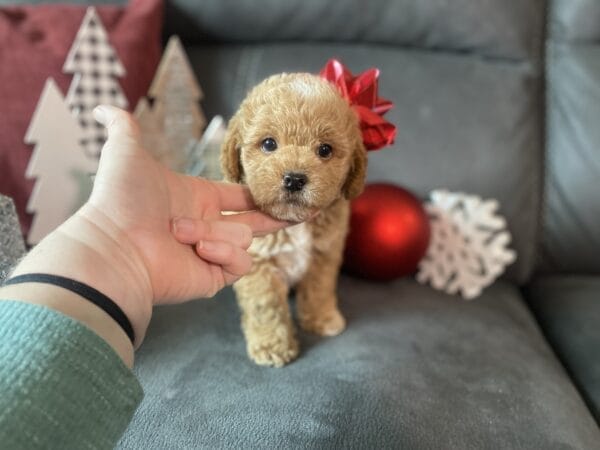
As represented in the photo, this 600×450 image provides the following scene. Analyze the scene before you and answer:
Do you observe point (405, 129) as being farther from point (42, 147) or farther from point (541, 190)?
point (42, 147)

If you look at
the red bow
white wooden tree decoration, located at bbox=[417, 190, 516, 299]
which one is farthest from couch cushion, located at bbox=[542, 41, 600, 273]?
the red bow

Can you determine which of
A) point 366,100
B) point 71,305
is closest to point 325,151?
point 366,100

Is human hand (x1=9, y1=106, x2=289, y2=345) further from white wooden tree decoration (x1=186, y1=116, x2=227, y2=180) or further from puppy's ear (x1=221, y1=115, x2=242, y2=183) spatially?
white wooden tree decoration (x1=186, y1=116, x2=227, y2=180)

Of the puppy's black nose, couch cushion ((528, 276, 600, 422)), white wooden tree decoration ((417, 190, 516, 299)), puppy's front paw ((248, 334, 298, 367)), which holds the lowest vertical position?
couch cushion ((528, 276, 600, 422))

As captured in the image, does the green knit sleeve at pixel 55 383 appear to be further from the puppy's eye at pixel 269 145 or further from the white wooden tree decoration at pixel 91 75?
the white wooden tree decoration at pixel 91 75

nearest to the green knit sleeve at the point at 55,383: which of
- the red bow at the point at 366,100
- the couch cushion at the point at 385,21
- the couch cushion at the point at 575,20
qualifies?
the red bow at the point at 366,100

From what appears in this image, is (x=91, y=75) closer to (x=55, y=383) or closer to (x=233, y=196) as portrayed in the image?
(x=233, y=196)

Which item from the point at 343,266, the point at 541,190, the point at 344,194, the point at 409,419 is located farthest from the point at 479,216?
the point at 409,419
